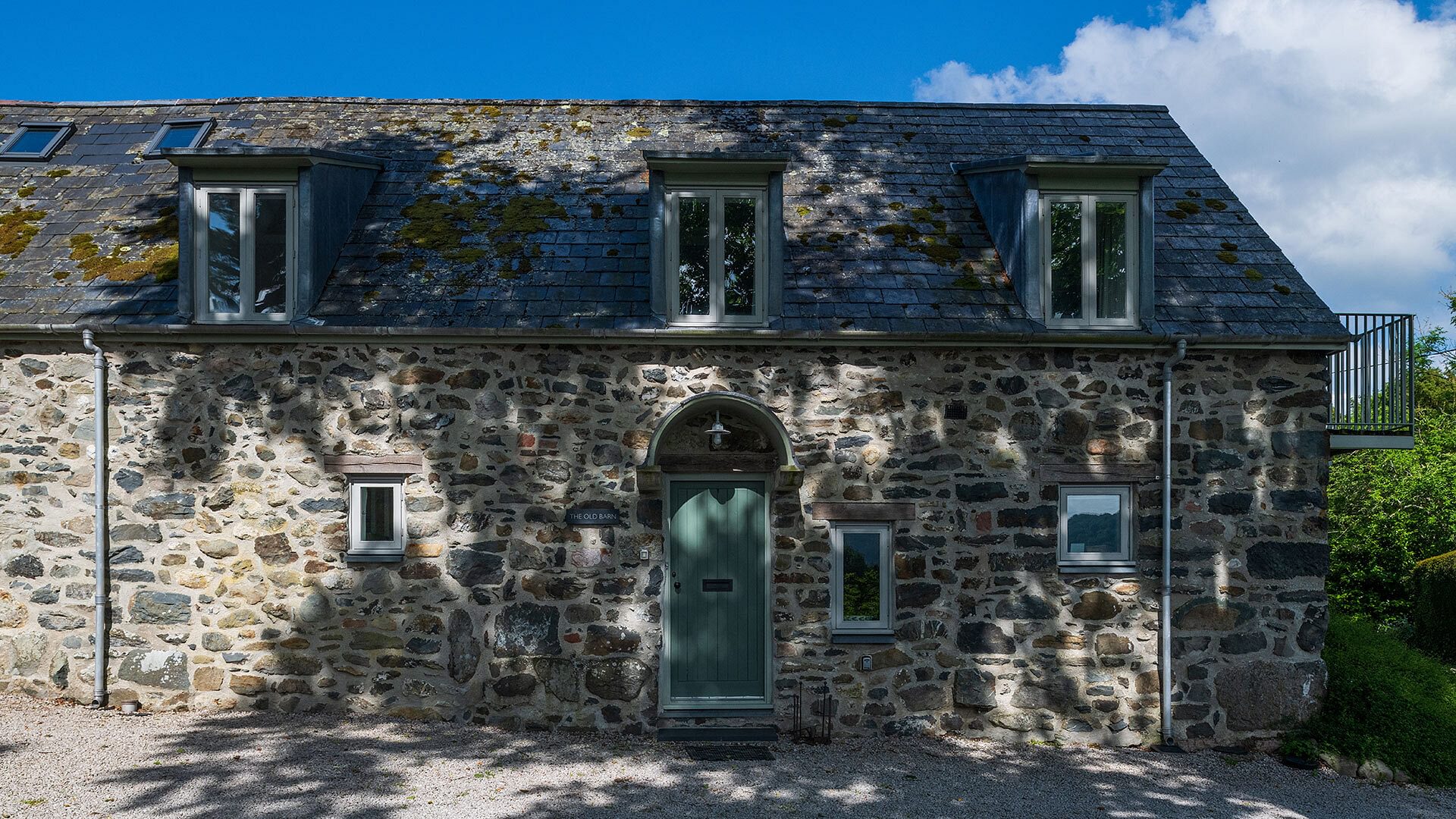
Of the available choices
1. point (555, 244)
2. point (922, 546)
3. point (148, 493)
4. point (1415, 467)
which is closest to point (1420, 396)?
point (1415, 467)

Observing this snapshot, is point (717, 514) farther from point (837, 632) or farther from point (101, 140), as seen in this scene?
point (101, 140)

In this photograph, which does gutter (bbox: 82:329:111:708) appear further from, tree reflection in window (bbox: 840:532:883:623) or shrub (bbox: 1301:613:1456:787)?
shrub (bbox: 1301:613:1456:787)

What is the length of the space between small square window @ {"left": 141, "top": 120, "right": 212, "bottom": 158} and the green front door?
7580 millimetres

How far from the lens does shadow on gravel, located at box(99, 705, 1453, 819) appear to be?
22.9 ft

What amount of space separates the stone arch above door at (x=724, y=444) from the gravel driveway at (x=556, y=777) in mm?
2487

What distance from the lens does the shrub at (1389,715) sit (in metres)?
8.70

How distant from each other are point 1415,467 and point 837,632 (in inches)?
488

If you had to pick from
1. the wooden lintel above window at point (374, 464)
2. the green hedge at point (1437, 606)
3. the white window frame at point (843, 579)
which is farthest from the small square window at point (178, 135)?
the green hedge at point (1437, 606)

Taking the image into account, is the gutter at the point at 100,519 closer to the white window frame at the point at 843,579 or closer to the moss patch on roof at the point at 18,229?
the moss patch on roof at the point at 18,229

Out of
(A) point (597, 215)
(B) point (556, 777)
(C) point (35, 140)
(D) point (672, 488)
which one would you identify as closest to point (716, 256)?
(A) point (597, 215)

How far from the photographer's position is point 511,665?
894cm

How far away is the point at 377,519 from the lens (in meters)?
9.12

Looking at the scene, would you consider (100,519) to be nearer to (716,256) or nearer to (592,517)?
(592,517)

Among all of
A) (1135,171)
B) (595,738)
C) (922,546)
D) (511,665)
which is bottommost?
(595,738)
